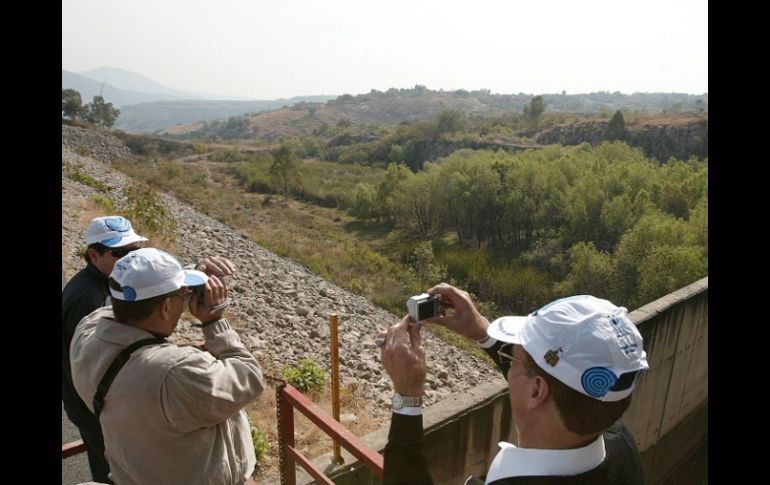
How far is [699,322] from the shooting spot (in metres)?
7.41

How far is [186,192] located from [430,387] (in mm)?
26790

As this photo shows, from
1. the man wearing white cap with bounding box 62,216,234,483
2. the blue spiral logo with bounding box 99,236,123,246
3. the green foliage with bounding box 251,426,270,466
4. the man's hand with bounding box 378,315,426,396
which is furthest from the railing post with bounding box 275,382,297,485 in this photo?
the green foliage with bounding box 251,426,270,466

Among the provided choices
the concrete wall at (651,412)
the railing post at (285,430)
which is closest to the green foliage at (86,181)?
the concrete wall at (651,412)

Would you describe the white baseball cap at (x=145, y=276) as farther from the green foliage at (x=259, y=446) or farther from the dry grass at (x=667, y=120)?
the dry grass at (x=667, y=120)

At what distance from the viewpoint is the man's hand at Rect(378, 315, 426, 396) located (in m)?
1.81

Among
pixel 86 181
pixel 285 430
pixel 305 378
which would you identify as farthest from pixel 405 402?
pixel 86 181

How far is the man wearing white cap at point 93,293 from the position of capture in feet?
9.18

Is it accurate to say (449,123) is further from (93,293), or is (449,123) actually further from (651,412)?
(93,293)

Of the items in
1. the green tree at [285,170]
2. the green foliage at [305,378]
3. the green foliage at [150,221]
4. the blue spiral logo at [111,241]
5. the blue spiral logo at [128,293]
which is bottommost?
the green foliage at [305,378]

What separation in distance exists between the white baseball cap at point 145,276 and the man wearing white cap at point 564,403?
1136 millimetres

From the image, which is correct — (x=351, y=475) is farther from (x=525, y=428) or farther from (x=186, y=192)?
(x=186, y=192)

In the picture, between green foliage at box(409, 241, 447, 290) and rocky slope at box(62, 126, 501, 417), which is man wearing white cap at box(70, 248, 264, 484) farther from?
green foliage at box(409, 241, 447, 290)

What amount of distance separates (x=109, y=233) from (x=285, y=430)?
5.51 feet

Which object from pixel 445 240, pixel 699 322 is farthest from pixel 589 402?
pixel 445 240
